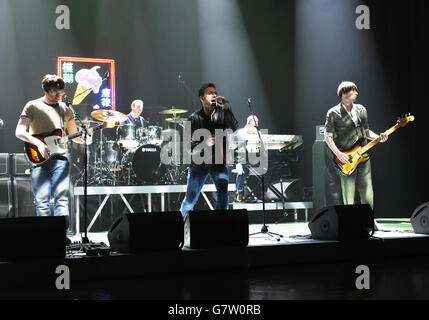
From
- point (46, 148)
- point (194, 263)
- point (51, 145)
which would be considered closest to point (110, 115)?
point (51, 145)

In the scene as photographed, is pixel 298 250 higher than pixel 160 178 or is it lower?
lower

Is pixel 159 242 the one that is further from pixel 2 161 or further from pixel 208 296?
pixel 2 161

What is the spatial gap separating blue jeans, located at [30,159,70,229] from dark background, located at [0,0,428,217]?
4.22m

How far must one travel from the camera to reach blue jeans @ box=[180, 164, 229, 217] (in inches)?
187

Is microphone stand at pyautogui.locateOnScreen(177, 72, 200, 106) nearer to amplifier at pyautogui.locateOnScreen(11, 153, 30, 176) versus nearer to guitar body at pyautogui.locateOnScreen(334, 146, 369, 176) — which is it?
amplifier at pyautogui.locateOnScreen(11, 153, 30, 176)

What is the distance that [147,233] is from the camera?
3.85 meters

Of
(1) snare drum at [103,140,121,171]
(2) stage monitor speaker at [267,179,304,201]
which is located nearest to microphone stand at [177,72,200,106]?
(1) snare drum at [103,140,121,171]

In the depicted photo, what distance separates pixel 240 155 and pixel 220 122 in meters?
3.16

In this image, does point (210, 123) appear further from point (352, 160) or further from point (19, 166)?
point (19, 166)

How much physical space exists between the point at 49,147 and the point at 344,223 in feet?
9.00

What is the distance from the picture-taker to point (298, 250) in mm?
4293

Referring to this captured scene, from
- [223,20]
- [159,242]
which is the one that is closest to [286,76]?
[223,20]
